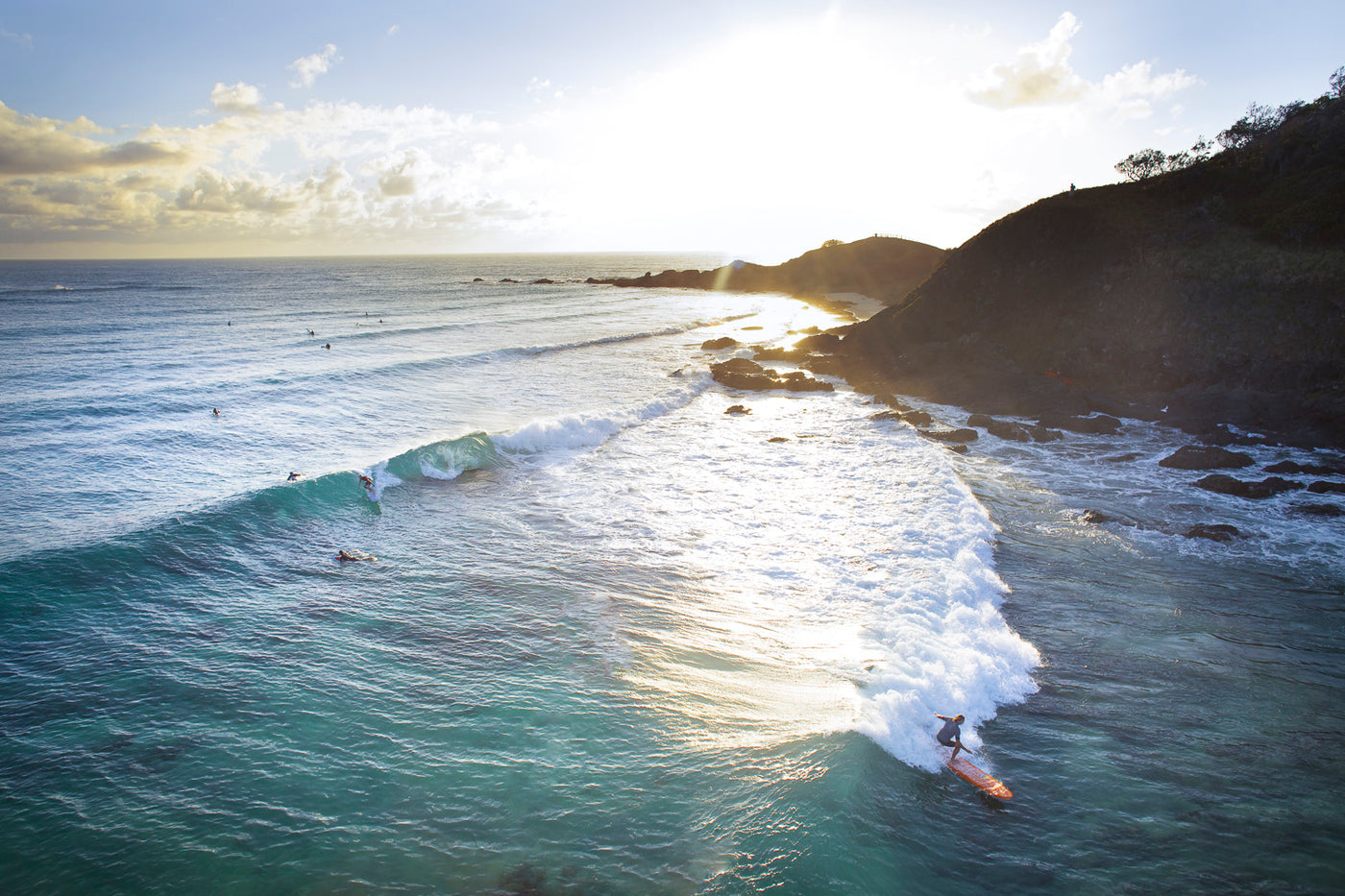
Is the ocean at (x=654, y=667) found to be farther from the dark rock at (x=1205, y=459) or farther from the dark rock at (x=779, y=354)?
the dark rock at (x=779, y=354)

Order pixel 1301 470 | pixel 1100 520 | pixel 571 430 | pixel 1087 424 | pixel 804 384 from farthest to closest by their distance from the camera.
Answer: pixel 804 384 < pixel 571 430 < pixel 1087 424 < pixel 1301 470 < pixel 1100 520

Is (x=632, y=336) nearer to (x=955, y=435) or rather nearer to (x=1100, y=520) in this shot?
(x=955, y=435)

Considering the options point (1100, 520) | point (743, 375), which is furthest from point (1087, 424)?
point (743, 375)

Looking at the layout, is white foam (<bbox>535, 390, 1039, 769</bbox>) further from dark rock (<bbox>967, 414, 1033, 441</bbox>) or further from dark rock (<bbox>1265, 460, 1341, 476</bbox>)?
dark rock (<bbox>1265, 460, 1341, 476</bbox>)

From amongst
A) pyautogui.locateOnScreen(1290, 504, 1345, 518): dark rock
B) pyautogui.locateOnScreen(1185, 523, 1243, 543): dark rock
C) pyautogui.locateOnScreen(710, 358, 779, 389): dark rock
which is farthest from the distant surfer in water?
pyautogui.locateOnScreen(710, 358, 779, 389): dark rock

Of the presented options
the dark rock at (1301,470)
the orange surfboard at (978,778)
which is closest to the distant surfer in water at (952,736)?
the orange surfboard at (978,778)

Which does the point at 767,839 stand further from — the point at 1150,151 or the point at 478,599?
the point at 1150,151

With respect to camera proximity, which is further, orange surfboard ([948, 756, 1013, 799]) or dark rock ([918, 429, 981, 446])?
dark rock ([918, 429, 981, 446])
